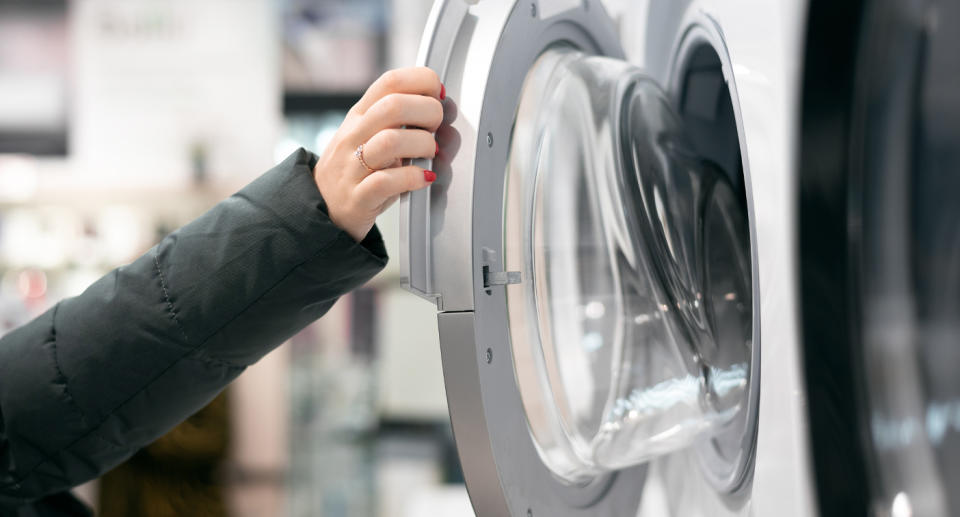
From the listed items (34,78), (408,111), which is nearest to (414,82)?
(408,111)

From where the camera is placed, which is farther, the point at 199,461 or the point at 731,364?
the point at 199,461

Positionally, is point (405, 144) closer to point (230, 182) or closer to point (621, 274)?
point (621, 274)

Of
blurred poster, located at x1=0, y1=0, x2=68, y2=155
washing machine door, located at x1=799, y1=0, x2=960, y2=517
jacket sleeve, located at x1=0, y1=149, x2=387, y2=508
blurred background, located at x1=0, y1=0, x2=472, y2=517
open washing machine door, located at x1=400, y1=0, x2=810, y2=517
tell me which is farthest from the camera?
blurred poster, located at x1=0, y1=0, x2=68, y2=155

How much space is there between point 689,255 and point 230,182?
2.03 m

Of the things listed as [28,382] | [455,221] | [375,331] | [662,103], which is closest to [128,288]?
[28,382]

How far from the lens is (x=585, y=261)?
667 millimetres

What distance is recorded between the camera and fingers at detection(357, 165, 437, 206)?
51cm

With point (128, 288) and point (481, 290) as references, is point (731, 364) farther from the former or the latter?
point (128, 288)

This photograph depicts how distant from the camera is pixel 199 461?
2221 millimetres

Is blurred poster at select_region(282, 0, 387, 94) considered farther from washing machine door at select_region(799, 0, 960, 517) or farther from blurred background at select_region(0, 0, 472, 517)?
washing machine door at select_region(799, 0, 960, 517)

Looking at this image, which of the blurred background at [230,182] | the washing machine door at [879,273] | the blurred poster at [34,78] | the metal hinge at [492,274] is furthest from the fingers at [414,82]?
the blurred poster at [34,78]

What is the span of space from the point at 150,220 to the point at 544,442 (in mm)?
2200

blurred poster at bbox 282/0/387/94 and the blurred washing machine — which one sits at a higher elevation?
blurred poster at bbox 282/0/387/94

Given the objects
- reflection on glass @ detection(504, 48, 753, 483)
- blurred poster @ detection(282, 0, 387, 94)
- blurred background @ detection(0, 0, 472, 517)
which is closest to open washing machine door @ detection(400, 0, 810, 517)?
reflection on glass @ detection(504, 48, 753, 483)
